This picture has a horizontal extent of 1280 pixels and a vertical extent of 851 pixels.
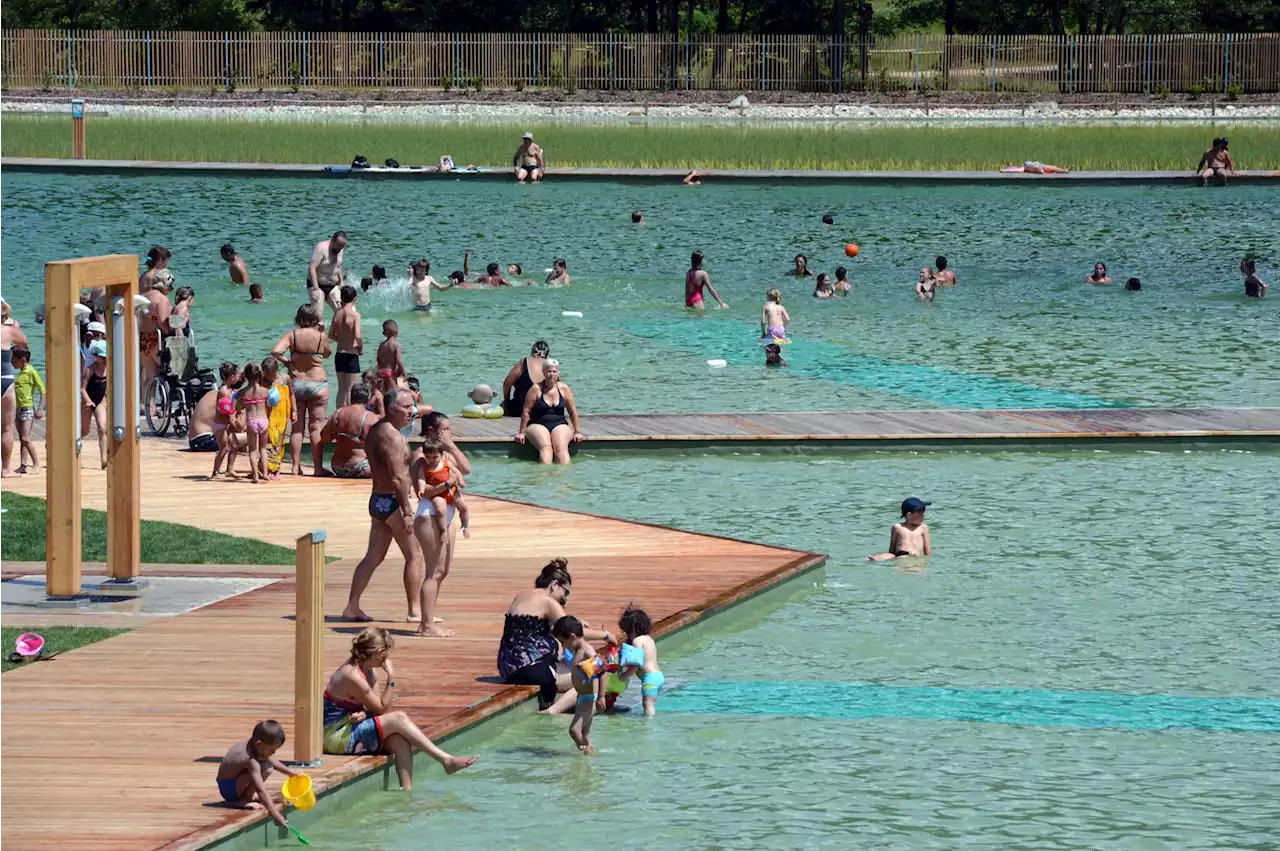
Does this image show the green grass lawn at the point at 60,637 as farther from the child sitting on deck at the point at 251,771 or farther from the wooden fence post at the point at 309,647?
the child sitting on deck at the point at 251,771

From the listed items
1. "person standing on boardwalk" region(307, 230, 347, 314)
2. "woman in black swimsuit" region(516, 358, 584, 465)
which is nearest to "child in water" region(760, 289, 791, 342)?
"person standing on boardwalk" region(307, 230, 347, 314)

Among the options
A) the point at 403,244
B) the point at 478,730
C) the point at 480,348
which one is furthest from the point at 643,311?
the point at 478,730

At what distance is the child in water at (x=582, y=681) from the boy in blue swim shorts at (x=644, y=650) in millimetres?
371

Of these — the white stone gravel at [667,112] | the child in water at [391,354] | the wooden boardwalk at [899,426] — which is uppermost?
the white stone gravel at [667,112]

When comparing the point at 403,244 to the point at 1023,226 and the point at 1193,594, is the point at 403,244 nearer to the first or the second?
the point at 1023,226

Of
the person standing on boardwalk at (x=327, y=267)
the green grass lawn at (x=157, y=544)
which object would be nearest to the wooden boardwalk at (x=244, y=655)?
the green grass lawn at (x=157, y=544)

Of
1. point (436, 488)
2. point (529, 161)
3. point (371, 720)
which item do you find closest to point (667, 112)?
point (529, 161)

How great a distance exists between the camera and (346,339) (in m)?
23.6

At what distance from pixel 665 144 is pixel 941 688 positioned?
48.0 meters

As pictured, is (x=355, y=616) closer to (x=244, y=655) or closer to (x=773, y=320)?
(x=244, y=655)

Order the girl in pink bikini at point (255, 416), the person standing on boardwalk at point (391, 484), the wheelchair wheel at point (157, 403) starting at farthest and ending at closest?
the wheelchair wheel at point (157, 403), the girl in pink bikini at point (255, 416), the person standing on boardwalk at point (391, 484)

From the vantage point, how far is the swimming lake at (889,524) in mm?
11844

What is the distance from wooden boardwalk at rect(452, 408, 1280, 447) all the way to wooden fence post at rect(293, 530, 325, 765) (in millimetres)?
11063

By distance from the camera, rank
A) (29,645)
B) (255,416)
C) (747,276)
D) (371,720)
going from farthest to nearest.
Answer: (747,276), (255,416), (29,645), (371,720)
